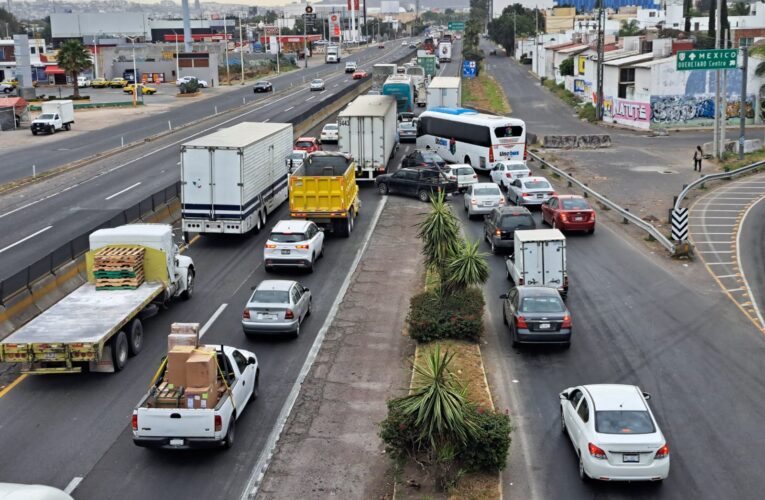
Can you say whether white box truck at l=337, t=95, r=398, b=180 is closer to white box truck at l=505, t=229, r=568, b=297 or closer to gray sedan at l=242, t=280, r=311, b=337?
white box truck at l=505, t=229, r=568, b=297

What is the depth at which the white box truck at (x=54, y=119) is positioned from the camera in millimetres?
70688

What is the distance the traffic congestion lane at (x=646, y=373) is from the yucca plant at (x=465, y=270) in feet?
5.25

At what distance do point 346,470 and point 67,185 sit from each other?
34.3 metres

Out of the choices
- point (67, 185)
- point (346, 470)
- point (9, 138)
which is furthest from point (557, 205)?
point (9, 138)

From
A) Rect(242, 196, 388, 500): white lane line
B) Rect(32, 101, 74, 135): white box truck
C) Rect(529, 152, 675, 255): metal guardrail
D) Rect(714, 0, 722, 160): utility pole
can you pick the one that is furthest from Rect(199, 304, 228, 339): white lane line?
Rect(32, 101, 74, 135): white box truck

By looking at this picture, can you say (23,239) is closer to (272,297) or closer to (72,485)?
(272,297)

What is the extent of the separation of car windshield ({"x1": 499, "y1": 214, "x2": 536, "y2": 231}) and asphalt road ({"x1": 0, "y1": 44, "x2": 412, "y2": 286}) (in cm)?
1373

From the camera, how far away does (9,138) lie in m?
69.1

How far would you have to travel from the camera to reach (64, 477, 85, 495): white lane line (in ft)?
50.3

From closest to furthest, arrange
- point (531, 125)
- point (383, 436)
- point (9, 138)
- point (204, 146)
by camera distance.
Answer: point (383, 436), point (204, 146), point (9, 138), point (531, 125)

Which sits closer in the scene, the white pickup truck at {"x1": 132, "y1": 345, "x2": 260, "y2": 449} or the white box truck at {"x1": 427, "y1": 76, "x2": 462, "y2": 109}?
the white pickup truck at {"x1": 132, "y1": 345, "x2": 260, "y2": 449}

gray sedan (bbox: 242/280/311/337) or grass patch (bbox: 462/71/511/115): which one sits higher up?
grass patch (bbox: 462/71/511/115)

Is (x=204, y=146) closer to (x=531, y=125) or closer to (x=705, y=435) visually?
(x=705, y=435)

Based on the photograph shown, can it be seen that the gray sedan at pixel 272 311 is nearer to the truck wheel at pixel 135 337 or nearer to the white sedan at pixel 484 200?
the truck wheel at pixel 135 337
